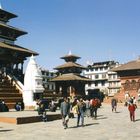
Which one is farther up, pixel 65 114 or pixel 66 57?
pixel 66 57

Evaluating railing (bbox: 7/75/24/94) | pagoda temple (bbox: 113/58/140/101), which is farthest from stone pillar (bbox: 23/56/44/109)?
pagoda temple (bbox: 113/58/140/101)

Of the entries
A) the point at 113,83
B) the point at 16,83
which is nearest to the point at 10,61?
the point at 16,83

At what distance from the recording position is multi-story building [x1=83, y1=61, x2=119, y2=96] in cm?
10806

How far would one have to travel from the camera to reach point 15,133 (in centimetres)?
1656

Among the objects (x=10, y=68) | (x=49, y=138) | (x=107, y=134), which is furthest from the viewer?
(x=10, y=68)

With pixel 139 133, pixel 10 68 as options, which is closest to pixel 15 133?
pixel 139 133

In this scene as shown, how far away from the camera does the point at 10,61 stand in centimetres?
4091

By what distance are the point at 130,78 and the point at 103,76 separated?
163 ft

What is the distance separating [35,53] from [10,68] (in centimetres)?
372

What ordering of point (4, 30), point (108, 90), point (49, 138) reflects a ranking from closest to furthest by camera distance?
point (49, 138) < point (4, 30) < point (108, 90)

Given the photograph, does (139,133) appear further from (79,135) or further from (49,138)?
(49,138)

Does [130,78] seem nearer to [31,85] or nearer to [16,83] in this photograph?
[16,83]

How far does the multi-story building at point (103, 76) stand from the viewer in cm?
10806

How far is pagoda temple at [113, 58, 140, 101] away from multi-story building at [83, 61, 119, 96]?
43.2m
